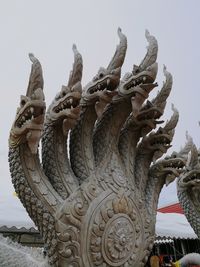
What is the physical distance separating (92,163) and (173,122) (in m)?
0.80

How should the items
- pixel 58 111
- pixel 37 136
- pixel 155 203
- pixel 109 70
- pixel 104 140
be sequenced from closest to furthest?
1. pixel 37 136
2. pixel 58 111
3. pixel 109 70
4. pixel 104 140
5. pixel 155 203

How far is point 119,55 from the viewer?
214 centimetres

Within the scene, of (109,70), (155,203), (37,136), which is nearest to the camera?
(37,136)

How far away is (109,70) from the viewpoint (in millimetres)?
2115

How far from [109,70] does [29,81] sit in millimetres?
535

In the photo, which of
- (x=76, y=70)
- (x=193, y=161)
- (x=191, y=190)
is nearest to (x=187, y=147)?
(x=193, y=161)

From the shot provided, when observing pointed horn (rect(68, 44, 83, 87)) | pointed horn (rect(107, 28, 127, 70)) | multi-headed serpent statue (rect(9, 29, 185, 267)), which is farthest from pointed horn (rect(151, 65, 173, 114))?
pointed horn (rect(68, 44, 83, 87))

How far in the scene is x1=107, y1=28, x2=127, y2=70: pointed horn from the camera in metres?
2.12

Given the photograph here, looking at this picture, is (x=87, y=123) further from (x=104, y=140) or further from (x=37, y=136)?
(x=37, y=136)

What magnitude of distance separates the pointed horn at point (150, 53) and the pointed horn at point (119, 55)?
163 mm

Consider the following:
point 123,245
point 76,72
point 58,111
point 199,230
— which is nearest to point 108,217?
point 123,245

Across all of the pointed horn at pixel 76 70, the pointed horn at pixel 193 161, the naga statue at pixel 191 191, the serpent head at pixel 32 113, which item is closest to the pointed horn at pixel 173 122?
the pointed horn at pixel 193 161

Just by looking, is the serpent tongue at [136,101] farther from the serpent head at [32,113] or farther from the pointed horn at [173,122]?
the serpent head at [32,113]

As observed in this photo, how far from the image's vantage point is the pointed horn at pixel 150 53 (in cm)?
222
